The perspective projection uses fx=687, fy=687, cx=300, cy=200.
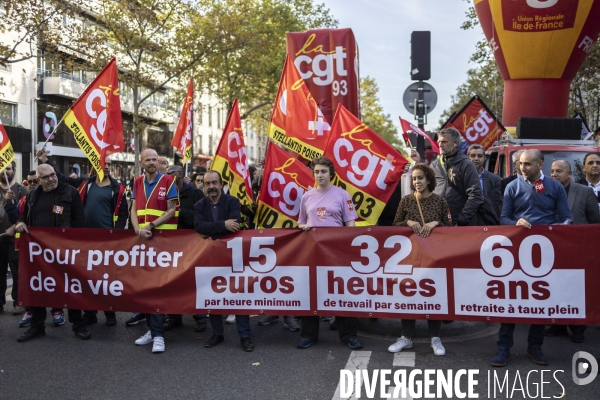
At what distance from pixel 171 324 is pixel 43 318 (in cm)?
138

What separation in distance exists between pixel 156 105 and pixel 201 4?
26.3 meters

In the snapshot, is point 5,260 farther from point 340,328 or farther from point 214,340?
point 340,328

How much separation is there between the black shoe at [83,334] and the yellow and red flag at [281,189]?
2.21 metres

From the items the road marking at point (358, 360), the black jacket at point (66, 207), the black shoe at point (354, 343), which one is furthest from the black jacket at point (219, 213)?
the road marking at point (358, 360)

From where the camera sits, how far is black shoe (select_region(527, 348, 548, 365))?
6070 mm

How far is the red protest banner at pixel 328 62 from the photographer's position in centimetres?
956

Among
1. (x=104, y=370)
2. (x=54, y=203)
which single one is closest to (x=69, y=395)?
(x=104, y=370)

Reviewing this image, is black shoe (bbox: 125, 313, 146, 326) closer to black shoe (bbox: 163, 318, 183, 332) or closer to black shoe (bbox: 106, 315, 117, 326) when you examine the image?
black shoe (bbox: 106, 315, 117, 326)

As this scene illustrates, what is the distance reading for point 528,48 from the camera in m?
17.0

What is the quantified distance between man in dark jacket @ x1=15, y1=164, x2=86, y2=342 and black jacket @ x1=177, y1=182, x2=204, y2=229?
42.8 inches

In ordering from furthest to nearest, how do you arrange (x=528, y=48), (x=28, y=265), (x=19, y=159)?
(x=19, y=159), (x=528, y=48), (x=28, y=265)

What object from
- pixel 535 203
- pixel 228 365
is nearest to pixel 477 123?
pixel 535 203

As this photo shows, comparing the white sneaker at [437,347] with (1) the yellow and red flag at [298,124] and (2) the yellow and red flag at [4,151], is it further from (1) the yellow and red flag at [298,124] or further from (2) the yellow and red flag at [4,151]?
(2) the yellow and red flag at [4,151]

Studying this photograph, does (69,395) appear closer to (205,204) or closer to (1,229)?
(205,204)
